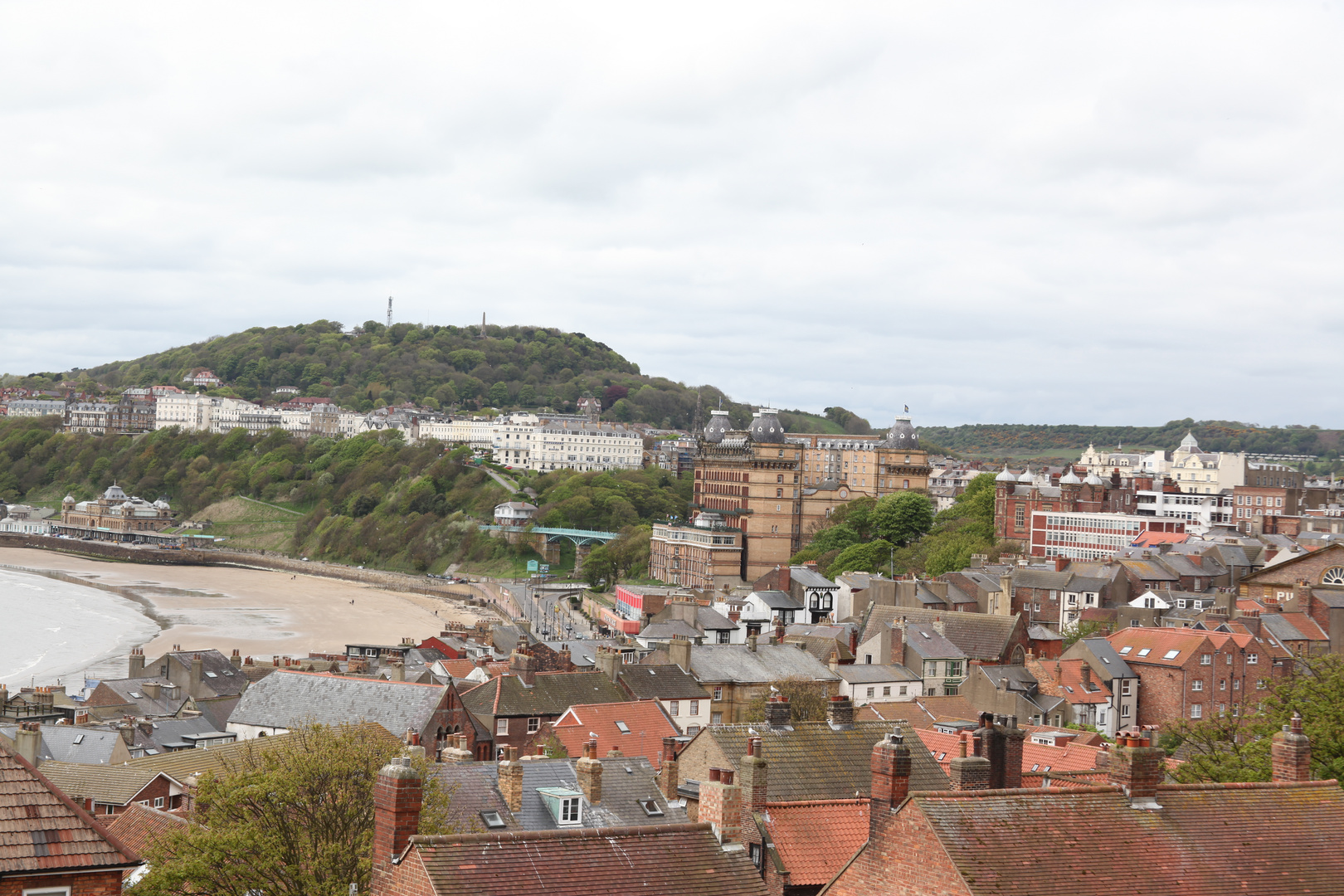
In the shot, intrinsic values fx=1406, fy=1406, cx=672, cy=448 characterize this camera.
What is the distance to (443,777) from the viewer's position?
19359 millimetres

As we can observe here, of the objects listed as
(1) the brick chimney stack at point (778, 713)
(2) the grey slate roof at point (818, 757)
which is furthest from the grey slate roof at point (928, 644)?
(1) the brick chimney stack at point (778, 713)

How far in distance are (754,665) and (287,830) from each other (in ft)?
97.7

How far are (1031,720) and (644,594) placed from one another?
41997mm

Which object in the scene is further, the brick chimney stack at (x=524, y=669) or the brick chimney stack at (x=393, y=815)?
the brick chimney stack at (x=524, y=669)

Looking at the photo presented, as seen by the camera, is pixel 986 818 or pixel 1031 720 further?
pixel 1031 720

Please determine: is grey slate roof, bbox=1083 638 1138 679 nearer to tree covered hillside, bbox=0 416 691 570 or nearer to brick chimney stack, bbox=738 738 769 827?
brick chimney stack, bbox=738 738 769 827

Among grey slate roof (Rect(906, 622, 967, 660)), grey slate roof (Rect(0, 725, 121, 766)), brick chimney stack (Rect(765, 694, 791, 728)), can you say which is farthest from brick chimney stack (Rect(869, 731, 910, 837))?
grey slate roof (Rect(906, 622, 967, 660))

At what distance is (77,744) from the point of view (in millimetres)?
34344

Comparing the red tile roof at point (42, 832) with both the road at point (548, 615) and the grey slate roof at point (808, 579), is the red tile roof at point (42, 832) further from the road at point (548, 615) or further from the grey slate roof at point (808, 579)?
the grey slate roof at point (808, 579)

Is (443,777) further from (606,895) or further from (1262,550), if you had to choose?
(1262,550)

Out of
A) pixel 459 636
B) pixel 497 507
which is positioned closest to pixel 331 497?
pixel 497 507

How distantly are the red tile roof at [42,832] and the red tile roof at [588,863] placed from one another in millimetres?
2310

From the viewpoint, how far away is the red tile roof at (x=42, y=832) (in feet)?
32.8

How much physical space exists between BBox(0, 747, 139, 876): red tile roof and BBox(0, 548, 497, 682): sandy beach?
56761mm
